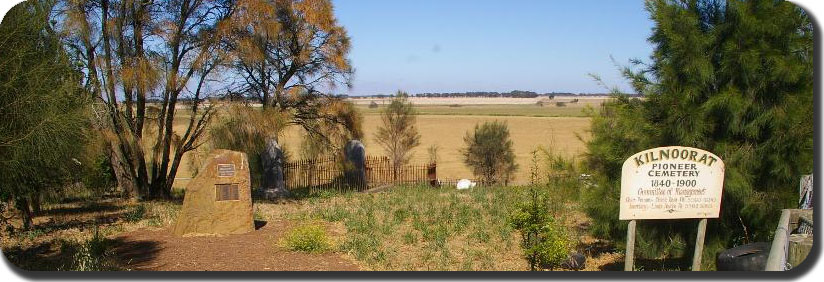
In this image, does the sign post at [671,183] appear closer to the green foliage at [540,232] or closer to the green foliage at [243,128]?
the green foliage at [540,232]

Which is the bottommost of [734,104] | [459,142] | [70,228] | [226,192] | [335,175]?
[459,142]

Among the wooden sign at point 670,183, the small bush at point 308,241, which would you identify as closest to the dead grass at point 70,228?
the small bush at point 308,241

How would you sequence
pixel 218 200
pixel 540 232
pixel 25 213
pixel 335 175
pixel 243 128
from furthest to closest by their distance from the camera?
pixel 335 175 < pixel 243 128 < pixel 218 200 < pixel 25 213 < pixel 540 232

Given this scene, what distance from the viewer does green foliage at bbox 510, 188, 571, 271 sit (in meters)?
7.86

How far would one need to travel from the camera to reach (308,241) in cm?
903

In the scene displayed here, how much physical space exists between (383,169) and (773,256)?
55.0ft

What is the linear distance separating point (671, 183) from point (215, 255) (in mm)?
5779

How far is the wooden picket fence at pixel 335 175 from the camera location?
19.1m

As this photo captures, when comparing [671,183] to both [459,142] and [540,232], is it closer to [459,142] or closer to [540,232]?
[540,232]

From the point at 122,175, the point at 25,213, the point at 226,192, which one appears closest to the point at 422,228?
the point at 226,192

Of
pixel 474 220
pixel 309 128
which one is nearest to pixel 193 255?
pixel 474 220

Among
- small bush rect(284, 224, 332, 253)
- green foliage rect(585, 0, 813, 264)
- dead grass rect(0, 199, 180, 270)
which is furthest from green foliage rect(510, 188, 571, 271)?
dead grass rect(0, 199, 180, 270)

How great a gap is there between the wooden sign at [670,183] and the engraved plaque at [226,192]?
640 centimetres

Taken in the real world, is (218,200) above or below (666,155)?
below
